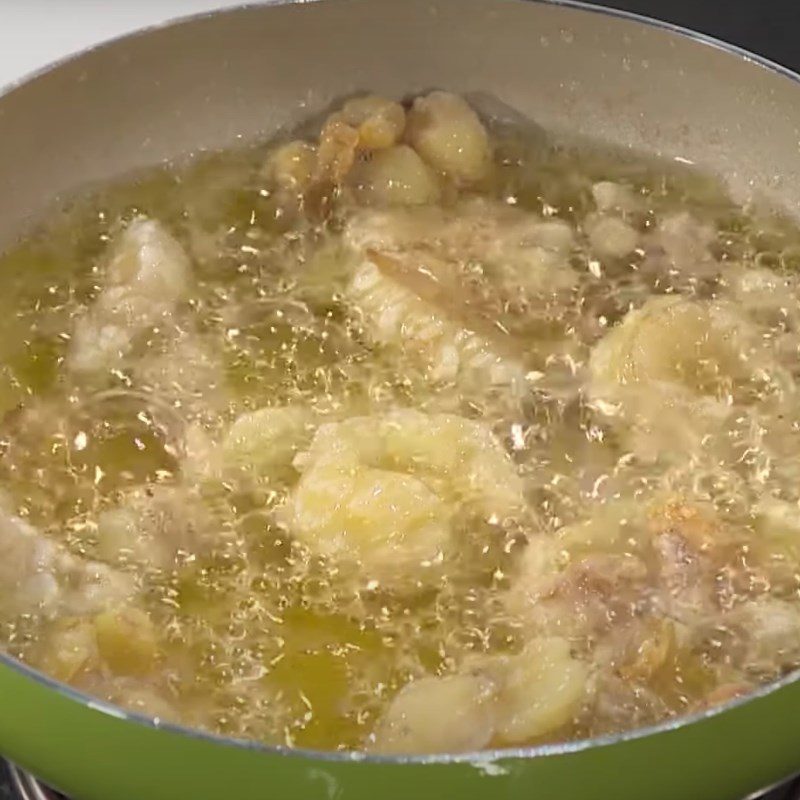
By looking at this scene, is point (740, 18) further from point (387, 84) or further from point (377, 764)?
point (377, 764)

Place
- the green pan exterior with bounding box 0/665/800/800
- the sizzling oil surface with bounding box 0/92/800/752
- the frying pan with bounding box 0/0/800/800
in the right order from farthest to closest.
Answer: the frying pan with bounding box 0/0/800/800 → the sizzling oil surface with bounding box 0/92/800/752 → the green pan exterior with bounding box 0/665/800/800

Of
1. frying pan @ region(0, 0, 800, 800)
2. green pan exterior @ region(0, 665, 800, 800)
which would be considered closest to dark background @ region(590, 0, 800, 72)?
frying pan @ region(0, 0, 800, 800)

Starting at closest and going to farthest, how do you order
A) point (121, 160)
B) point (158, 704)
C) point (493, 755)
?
point (493, 755), point (158, 704), point (121, 160)

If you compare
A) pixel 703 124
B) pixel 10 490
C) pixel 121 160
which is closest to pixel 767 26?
pixel 703 124

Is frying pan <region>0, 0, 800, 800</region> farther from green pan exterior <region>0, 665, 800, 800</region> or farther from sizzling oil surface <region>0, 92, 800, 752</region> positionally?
green pan exterior <region>0, 665, 800, 800</region>

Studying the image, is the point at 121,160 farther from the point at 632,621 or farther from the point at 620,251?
the point at 632,621

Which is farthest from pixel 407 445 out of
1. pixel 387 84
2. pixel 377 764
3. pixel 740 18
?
pixel 740 18
